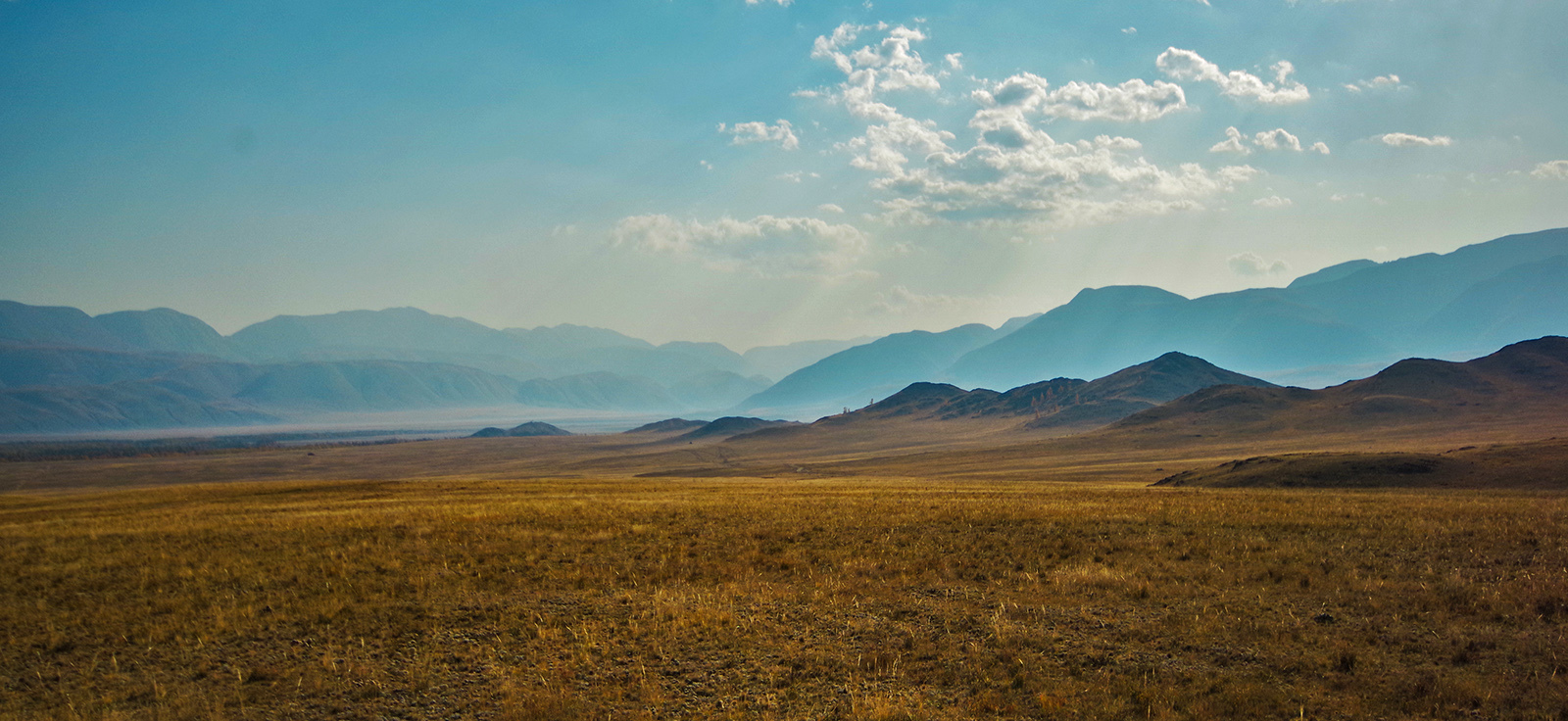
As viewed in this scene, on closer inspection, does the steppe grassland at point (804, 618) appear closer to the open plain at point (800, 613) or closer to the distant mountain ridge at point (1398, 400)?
the open plain at point (800, 613)

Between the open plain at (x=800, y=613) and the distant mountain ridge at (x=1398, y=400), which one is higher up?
the distant mountain ridge at (x=1398, y=400)

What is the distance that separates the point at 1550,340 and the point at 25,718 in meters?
239

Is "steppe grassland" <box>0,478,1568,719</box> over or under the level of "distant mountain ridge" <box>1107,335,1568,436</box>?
under

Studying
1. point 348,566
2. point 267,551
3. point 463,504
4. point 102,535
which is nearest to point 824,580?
point 348,566

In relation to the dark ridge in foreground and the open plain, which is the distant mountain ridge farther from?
the open plain

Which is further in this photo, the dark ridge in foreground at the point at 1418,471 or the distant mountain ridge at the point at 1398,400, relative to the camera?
the distant mountain ridge at the point at 1398,400

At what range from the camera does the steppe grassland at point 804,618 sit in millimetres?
10727

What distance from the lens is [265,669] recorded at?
40.4 ft

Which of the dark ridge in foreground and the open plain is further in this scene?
the dark ridge in foreground

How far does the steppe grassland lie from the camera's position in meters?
10.7

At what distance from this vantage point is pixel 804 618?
45.9 feet

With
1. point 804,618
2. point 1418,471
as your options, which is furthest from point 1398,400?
point 804,618

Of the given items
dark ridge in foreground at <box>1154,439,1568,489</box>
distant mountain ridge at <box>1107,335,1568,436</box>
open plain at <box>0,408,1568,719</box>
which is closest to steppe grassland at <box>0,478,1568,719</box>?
open plain at <box>0,408,1568,719</box>

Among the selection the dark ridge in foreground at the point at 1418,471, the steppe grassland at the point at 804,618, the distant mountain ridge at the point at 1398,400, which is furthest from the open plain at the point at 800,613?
the distant mountain ridge at the point at 1398,400
